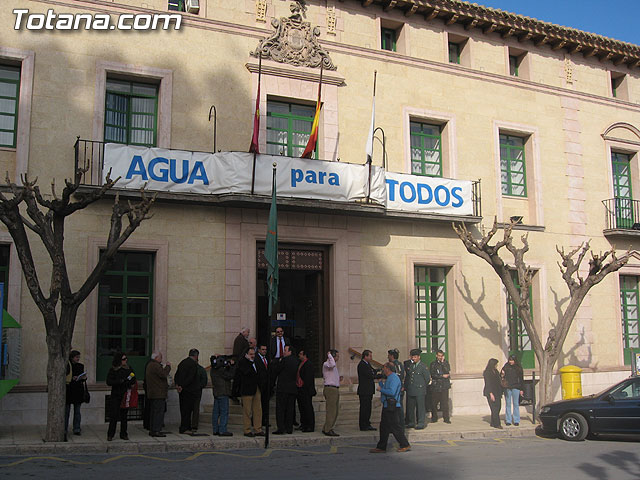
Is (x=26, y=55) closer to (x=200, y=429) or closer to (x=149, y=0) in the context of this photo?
(x=149, y=0)

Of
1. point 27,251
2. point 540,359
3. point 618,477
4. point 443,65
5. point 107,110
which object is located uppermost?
point 443,65

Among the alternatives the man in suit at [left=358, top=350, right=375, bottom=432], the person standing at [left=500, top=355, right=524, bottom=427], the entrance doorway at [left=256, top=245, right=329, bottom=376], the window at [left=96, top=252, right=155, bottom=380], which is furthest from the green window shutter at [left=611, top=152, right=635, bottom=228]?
the window at [left=96, top=252, right=155, bottom=380]

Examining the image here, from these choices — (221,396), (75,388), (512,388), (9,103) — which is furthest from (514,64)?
(75,388)

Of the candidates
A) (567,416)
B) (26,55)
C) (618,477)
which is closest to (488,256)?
(567,416)

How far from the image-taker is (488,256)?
16.1 metres

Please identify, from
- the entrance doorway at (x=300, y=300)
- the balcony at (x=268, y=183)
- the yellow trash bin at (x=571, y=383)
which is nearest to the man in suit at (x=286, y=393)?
the entrance doorway at (x=300, y=300)

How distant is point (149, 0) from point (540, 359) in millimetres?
12353

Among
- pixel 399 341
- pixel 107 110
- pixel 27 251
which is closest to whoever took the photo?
pixel 27 251

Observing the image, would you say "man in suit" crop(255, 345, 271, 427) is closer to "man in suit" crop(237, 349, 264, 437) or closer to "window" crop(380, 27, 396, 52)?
"man in suit" crop(237, 349, 264, 437)

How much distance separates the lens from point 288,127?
682 inches

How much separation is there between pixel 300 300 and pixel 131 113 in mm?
6292

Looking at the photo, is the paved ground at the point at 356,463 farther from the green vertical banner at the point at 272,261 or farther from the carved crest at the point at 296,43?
the carved crest at the point at 296,43

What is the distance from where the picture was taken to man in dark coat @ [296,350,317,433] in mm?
13664

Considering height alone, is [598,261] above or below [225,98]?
below
